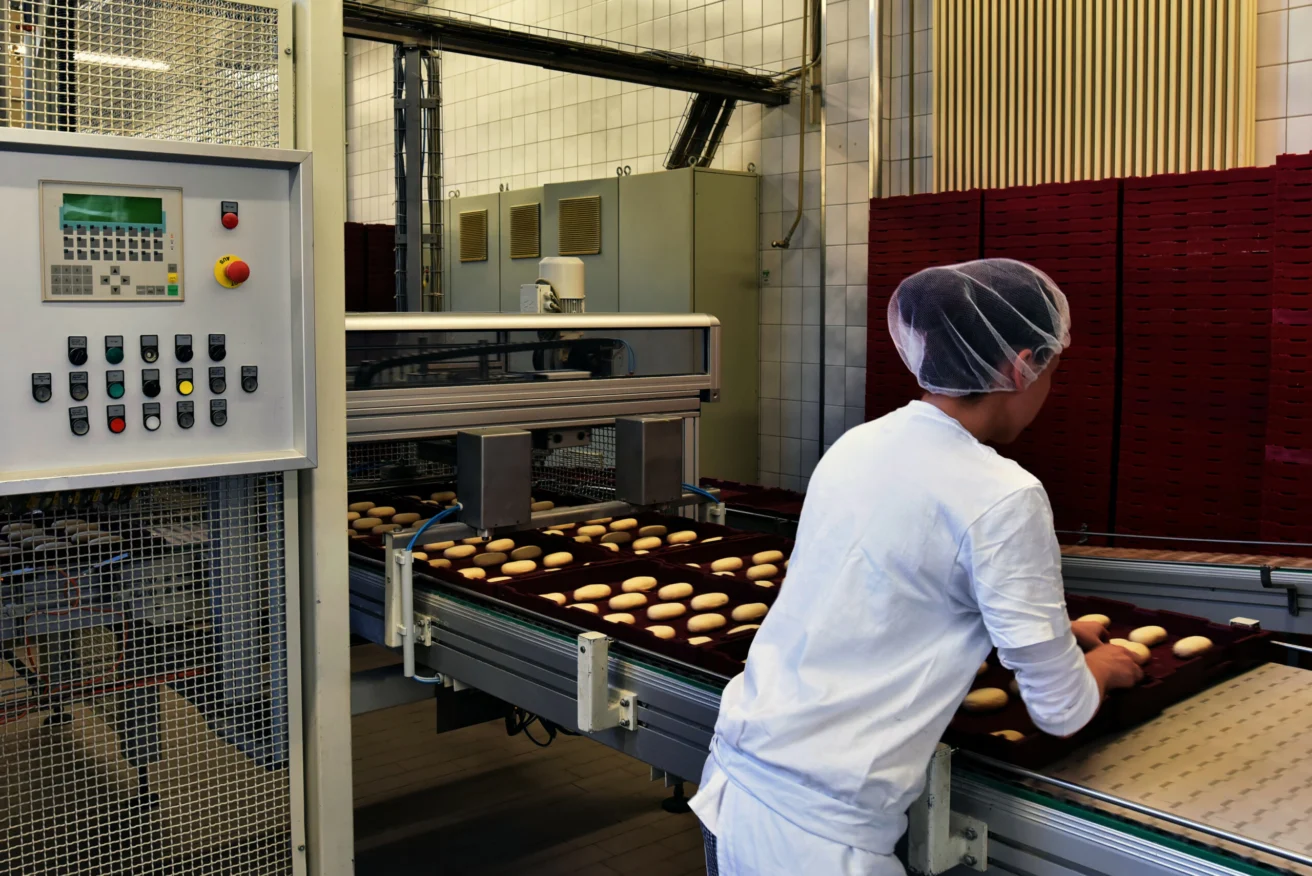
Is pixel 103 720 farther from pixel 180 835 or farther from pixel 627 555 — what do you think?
pixel 627 555

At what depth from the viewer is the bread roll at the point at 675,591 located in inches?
91.4

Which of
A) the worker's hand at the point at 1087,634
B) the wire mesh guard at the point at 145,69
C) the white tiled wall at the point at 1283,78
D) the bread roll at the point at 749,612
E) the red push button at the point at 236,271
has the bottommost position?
the bread roll at the point at 749,612

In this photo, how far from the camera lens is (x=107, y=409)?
1.75 m

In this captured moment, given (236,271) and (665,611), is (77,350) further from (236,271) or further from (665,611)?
(665,611)

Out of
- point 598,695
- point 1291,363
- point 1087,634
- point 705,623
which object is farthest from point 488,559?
point 1291,363

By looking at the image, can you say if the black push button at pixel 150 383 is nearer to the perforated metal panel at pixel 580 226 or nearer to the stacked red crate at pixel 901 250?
the stacked red crate at pixel 901 250

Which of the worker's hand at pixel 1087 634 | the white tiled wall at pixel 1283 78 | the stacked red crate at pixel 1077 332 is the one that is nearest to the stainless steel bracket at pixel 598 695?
the worker's hand at pixel 1087 634

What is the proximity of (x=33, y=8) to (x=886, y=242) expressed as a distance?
4006mm

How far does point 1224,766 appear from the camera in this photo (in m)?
1.44

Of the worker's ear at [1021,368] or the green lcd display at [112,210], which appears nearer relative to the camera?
the worker's ear at [1021,368]

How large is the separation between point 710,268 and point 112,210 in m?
4.37

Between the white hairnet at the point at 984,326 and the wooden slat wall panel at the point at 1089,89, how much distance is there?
3221 mm

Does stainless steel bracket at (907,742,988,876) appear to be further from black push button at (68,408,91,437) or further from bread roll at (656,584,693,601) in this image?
black push button at (68,408,91,437)

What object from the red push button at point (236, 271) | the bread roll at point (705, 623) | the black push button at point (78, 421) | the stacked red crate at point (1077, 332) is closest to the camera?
the black push button at point (78, 421)
